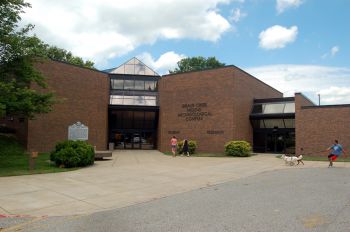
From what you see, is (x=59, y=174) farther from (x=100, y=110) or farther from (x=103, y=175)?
(x=100, y=110)

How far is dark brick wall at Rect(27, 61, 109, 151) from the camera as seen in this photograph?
28.1m

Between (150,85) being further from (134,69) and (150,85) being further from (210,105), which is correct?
(210,105)

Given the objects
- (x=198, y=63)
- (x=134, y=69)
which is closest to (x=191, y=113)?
(x=134, y=69)

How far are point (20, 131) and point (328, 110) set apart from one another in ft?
82.1

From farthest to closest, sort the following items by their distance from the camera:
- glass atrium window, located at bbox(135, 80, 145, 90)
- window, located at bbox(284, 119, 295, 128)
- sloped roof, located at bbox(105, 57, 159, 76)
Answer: sloped roof, located at bbox(105, 57, 159, 76)
glass atrium window, located at bbox(135, 80, 145, 90)
window, located at bbox(284, 119, 295, 128)

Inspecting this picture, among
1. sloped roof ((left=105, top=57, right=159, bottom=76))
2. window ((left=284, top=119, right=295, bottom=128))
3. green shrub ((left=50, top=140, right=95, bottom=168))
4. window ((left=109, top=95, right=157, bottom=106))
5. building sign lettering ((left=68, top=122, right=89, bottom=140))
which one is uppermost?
sloped roof ((left=105, top=57, right=159, bottom=76))

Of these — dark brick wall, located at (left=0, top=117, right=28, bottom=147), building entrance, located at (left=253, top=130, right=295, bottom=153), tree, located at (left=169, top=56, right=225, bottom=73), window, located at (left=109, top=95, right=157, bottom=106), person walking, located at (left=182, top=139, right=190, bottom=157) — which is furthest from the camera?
tree, located at (left=169, top=56, right=225, bottom=73)

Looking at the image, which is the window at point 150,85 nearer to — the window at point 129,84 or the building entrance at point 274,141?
the window at point 129,84

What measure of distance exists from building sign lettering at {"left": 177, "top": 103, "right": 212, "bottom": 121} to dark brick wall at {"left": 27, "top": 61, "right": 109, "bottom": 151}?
799cm

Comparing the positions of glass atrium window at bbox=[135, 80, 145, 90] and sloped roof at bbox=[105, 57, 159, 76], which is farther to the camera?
sloped roof at bbox=[105, 57, 159, 76]

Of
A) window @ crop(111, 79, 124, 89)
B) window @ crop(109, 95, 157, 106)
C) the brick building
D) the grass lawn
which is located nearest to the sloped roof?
window @ crop(111, 79, 124, 89)

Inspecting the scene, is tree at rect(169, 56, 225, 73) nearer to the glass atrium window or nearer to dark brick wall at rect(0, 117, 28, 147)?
the glass atrium window

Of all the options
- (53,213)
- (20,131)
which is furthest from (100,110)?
(53,213)

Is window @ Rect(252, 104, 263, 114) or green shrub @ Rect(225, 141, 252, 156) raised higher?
window @ Rect(252, 104, 263, 114)
